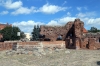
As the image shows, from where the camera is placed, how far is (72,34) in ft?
121

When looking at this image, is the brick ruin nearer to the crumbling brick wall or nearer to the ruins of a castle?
the ruins of a castle

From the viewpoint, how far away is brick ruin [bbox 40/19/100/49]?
104 ft

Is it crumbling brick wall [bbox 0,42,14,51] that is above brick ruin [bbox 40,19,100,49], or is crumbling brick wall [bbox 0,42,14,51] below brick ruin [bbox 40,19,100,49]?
below

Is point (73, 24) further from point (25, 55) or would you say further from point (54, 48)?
point (25, 55)

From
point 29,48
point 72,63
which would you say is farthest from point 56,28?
point 72,63

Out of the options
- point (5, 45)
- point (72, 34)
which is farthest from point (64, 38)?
point (5, 45)

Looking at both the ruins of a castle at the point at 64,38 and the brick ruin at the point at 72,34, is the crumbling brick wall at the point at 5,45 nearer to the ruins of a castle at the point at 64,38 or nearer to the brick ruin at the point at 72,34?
the ruins of a castle at the point at 64,38

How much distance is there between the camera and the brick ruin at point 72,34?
3176 centimetres

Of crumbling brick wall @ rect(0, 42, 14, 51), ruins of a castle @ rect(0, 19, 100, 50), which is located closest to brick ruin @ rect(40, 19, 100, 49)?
ruins of a castle @ rect(0, 19, 100, 50)

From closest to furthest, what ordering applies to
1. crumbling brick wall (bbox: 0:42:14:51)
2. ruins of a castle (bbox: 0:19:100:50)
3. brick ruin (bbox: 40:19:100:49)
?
ruins of a castle (bbox: 0:19:100:50)
brick ruin (bbox: 40:19:100:49)
crumbling brick wall (bbox: 0:42:14:51)

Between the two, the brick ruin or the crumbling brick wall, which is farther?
the crumbling brick wall

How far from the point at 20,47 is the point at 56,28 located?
1193cm

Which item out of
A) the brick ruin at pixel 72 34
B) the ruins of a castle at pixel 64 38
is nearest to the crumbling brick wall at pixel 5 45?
the ruins of a castle at pixel 64 38

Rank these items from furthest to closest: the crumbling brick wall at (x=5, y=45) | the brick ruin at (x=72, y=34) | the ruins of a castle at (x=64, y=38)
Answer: the crumbling brick wall at (x=5, y=45)
the brick ruin at (x=72, y=34)
the ruins of a castle at (x=64, y=38)
